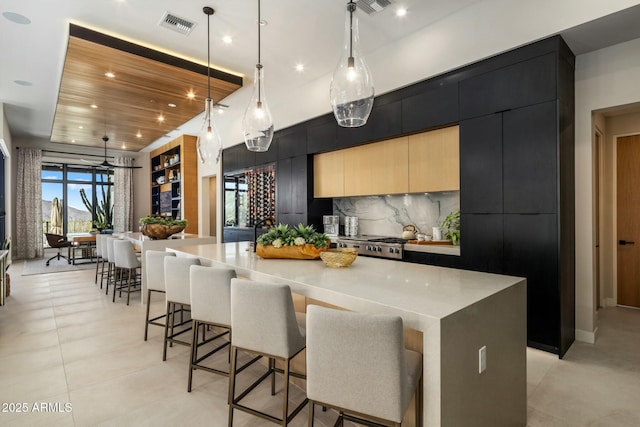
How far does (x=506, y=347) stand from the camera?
174 cm

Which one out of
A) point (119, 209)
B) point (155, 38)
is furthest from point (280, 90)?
point (119, 209)

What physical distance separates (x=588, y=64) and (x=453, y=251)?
2.22 meters

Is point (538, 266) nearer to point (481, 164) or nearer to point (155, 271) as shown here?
point (481, 164)

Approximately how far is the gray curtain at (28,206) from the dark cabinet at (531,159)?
11.4 meters

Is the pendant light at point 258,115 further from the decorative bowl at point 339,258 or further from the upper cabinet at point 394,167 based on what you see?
the upper cabinet at point 394,167

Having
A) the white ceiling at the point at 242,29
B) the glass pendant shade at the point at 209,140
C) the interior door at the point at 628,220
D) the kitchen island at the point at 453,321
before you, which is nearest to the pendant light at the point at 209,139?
the glass pendant shade at the point at 209,140

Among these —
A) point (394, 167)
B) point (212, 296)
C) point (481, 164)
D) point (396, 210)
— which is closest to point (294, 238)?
point (212, 296)

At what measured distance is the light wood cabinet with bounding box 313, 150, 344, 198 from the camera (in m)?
5.17

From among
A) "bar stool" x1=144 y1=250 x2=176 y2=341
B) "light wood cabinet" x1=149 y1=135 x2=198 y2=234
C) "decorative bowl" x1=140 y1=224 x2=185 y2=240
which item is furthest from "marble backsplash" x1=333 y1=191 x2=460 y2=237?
"light wood cabinet" x1=149 y1=135 x2=198 y2=234

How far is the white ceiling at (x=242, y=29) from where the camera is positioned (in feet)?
10.8

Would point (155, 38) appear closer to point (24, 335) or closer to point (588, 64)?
point (24, 335)

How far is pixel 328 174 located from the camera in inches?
212

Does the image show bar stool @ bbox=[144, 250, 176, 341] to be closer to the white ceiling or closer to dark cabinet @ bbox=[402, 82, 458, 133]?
the white ceiling

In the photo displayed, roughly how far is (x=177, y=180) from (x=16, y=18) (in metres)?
5.85
